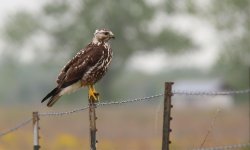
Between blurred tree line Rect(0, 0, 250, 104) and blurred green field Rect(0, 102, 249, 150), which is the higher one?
blurred tree line Rect(0, 0, 250, 104)

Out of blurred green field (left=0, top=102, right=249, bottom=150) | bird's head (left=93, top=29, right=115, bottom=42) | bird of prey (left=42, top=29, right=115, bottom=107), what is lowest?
blurred green field (left=0, top=102, right=249, bottom=150)

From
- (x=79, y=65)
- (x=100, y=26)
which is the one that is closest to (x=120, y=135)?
(x=79, y=65)

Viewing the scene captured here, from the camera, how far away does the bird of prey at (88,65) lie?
11852mm

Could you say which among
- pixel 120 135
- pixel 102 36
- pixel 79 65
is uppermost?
pixel 102 36

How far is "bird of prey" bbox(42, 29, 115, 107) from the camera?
11.9 meters

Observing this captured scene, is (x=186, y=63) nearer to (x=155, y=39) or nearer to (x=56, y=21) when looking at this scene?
(x=155, y=39)

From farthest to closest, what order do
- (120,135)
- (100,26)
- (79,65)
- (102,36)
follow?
(100,26), (120,135), (102,36), (79,65)

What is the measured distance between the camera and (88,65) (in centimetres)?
1200

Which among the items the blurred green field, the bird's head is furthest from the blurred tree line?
the bird's head

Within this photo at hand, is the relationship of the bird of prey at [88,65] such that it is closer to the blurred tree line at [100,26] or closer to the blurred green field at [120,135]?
the blurred green field at [120,135]

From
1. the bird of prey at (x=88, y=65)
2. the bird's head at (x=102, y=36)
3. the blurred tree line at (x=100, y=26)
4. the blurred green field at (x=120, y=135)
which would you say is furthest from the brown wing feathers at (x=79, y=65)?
the blurred tree line at (x=100, y=26)

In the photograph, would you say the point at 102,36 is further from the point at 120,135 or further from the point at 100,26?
the point at 100,26

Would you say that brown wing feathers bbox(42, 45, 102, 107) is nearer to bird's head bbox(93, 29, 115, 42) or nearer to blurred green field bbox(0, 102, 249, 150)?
bird's head bbox(93, 29, 115, 42)

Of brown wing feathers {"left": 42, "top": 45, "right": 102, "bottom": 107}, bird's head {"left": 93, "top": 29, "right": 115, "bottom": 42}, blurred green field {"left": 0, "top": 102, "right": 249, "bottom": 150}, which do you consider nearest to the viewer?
brown wing feathers {"left": 42, "top": 45, "right": 102, "bottom": 107}
